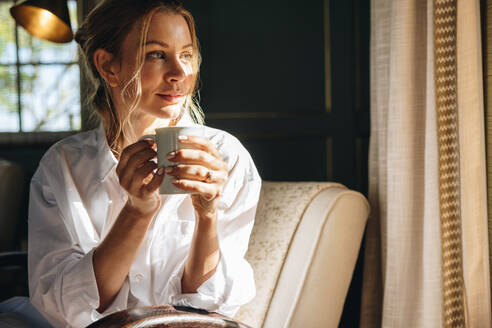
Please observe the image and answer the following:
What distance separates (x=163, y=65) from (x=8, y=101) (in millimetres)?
2247

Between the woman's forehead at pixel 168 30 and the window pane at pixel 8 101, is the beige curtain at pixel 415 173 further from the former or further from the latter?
the window pane at pixel 8 101

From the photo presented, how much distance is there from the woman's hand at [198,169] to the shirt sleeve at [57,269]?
0.34m

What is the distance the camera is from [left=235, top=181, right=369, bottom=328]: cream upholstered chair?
1.34 m

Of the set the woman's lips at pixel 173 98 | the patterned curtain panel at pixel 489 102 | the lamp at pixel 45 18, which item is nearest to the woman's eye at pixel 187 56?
the woman's lips at pixel 173 98

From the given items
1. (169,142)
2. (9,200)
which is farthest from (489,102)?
(9,200)

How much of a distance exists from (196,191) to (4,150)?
2.46 meters

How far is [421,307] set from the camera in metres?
1.34

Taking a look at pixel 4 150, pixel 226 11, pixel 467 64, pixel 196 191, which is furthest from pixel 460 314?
pixel 4 150

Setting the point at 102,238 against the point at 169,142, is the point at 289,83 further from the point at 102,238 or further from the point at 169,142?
the point at 169,142

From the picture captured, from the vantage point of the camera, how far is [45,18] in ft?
6.73

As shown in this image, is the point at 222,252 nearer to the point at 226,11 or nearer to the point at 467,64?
the point at 467,64

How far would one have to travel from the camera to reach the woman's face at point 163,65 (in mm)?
1114

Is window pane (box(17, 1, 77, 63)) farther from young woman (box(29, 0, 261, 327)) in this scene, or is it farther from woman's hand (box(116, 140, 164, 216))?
woman's hand (box(116, 140, 164, 216))

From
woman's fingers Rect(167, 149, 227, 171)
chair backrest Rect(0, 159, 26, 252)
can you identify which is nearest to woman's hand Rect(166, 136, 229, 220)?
woman's fingers Rect(167, 149, 227, 171)
